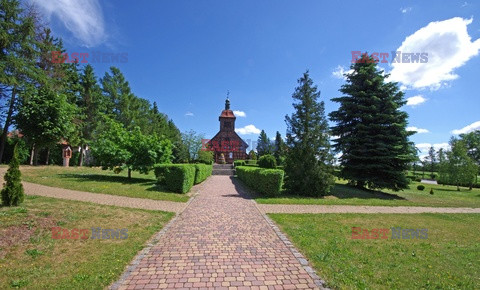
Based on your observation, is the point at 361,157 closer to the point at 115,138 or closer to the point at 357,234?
the point at 357,234

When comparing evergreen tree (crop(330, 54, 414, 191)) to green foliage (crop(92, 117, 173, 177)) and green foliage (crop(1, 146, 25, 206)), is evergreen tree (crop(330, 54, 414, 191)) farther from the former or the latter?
green foliage (crop(1, 146, 25, 206))

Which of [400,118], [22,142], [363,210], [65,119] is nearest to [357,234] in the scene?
[363,210]

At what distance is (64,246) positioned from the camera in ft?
14.0

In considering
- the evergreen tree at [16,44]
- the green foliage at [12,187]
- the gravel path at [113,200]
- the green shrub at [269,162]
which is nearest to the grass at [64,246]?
the green foliage at [12,187]

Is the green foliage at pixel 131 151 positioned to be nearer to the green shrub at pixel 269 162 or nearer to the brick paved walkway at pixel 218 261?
the brick paved walkway at pixel 218 261

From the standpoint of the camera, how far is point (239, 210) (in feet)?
26.9

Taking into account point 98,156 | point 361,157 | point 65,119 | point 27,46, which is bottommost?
point 98,156

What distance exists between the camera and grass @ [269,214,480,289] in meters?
3.43

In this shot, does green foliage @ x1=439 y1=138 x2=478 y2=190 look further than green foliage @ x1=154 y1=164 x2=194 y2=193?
Yes

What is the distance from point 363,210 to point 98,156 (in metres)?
15.4

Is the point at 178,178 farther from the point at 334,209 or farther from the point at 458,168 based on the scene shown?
the point at 458,168

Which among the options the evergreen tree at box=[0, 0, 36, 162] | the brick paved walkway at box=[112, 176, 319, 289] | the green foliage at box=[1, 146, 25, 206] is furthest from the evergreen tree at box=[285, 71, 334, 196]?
the evergreen tree at box=[0, 0, 36, 162]

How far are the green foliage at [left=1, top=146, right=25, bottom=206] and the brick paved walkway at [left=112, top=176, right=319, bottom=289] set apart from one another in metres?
4.49

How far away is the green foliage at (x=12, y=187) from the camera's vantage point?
231 inches
